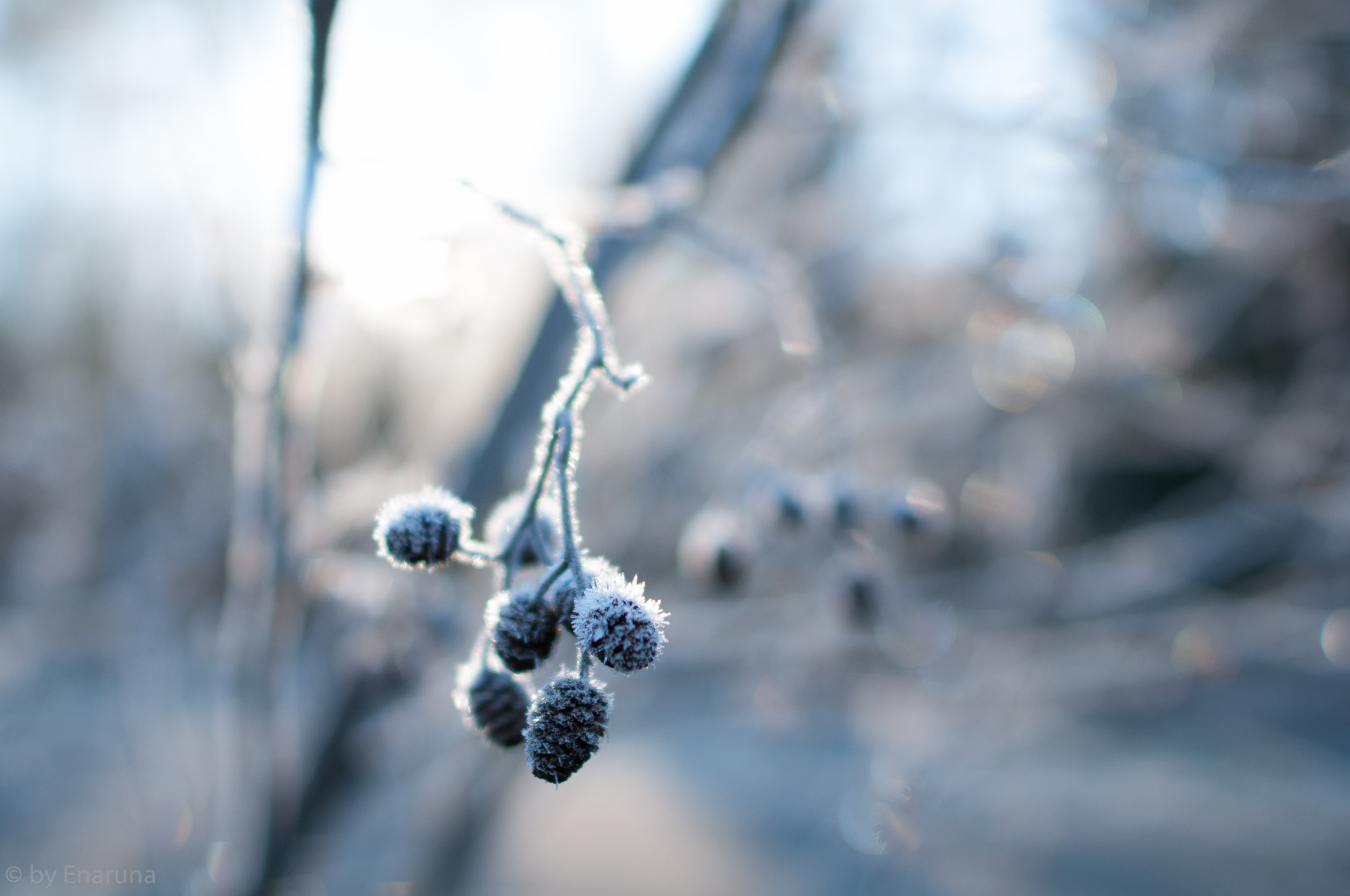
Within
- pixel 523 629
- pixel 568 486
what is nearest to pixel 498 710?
pixel 523 629

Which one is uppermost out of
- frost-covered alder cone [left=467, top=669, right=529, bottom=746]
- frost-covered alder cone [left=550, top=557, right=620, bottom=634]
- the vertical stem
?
the vertical stem

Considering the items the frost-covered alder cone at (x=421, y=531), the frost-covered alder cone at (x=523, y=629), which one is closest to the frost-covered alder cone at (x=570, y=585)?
the frost-covered alder cone at (x=523, y=629)

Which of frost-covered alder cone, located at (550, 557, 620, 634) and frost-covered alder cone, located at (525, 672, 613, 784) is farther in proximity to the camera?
frost-covered alder cone, located at (550, 557, 620, 634)

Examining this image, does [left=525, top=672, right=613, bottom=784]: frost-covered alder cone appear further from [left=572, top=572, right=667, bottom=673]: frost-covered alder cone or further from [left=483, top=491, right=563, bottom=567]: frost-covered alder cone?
[left=483, top=491, right=563, bottom=567]: frost-covered alder cone

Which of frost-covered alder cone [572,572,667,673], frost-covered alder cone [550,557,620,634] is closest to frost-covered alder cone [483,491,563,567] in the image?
frost-covered alder cone [550,557,620,634]

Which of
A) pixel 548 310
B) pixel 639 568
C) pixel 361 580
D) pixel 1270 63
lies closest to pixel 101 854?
pixel 639 568

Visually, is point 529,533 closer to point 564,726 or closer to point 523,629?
point 523,629
